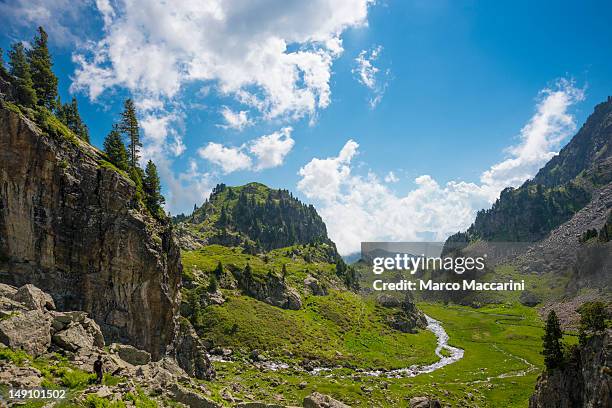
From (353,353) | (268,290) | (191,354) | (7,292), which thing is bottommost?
(353,353)

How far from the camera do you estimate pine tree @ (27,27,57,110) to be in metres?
70.4

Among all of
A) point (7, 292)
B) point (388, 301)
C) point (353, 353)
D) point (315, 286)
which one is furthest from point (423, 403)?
point (315, 286)

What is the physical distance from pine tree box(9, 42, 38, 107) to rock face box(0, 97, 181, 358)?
6.60m

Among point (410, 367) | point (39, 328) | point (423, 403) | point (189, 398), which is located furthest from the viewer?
point (410, 367)

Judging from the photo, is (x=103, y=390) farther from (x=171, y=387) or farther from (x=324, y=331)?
(x=324, y=331)

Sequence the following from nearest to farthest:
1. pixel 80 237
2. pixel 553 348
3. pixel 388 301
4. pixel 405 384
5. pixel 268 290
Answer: pixel 553 348 < pixel 80 237 < pixel 405 384 < pixel 268 290 < pixel 388 301

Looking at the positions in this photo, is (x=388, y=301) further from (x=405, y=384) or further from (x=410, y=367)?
(x=405, y=384)

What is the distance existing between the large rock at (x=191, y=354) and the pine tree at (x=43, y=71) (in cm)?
5013

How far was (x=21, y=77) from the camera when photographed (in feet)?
205

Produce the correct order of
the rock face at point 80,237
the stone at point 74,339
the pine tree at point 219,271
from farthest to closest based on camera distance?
the pine tree at point 219,271 → the rock face at point 80,237 → the stone at point 74,339

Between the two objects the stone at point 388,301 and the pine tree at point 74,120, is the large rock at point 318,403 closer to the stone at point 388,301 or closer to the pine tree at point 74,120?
the pine tree at point 74,120

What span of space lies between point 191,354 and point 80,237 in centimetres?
3108

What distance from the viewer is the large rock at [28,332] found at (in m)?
27.6

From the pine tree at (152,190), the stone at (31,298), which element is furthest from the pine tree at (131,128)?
the stone at (31,298)
